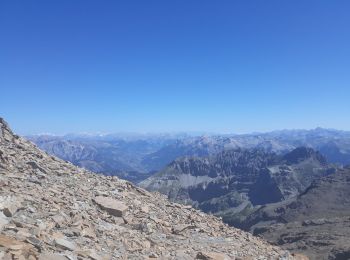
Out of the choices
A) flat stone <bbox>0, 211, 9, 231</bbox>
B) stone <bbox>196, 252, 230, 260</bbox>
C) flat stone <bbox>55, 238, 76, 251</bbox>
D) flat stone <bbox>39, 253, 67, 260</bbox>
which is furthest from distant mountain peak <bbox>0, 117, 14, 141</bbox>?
flat stone <bbox>39, 253, 67, 260</bbox>

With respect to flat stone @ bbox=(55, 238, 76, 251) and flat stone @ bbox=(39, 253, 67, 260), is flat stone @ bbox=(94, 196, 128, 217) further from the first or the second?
flat stone @ bbox=(39, 253, 67, 260)

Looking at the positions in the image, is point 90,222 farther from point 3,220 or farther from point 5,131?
point 5,131

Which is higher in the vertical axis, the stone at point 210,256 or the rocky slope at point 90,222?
the rocky slope at point 90,222

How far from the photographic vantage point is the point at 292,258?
2753cm

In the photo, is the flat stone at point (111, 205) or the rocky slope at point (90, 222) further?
the flat stone at point (111, 205)

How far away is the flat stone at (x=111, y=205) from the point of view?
26.5 meters

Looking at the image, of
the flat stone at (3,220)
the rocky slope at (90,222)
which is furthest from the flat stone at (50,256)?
the flat stone at (3,220)

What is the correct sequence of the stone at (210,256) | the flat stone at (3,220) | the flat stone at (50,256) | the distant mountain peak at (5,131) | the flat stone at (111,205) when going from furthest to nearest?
the distant mountain peak at (5,131)
the flat stone at (111,205)
the stone at (210,256)
the flat stone at (3,220)
the flat stone at (50,256)

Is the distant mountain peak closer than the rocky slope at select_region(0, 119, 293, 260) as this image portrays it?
No

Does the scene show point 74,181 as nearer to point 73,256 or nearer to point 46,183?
point 46,183

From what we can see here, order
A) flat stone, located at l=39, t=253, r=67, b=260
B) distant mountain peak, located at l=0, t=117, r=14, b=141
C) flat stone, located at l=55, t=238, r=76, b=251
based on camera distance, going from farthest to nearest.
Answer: distant mountain peak, located at l=0, t=117, r=14, b=141
flat stone, located at l=55, t=238, r=76, b=251
flat stone, located at l=39, t=253, r=67, b=260

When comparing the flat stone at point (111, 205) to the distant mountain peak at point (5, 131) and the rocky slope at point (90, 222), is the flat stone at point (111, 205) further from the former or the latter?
the distant mountain peak at point (5, 131)

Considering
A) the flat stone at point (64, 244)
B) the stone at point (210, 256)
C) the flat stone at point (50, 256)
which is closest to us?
the flat stone at point (50, 256)

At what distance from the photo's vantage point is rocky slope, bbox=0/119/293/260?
61.9ft
